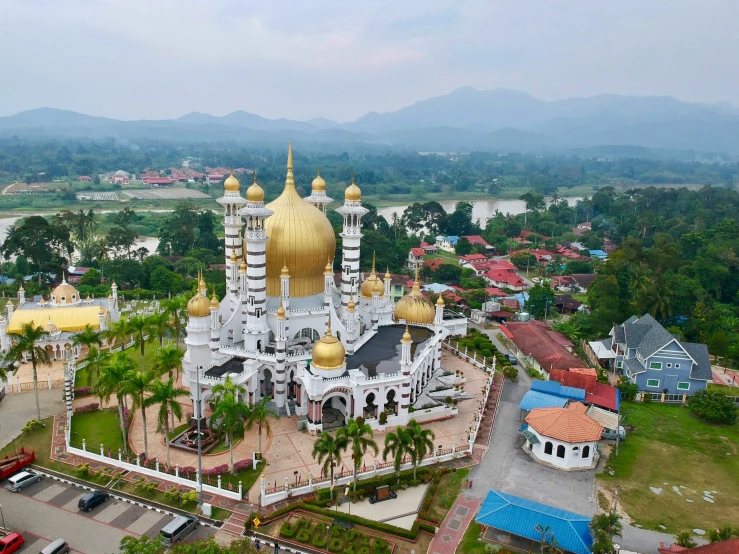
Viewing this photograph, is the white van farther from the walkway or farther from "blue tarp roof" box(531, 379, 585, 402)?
"blue tarp roof" box(531, 379, 585, 402)

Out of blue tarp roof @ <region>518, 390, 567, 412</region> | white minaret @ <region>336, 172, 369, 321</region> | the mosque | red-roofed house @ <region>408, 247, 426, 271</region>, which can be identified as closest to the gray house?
blue tarp roof @ <region>518, 390, 567, 412</region>

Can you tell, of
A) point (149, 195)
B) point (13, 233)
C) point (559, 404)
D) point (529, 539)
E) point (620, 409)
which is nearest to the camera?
point (529, 539)

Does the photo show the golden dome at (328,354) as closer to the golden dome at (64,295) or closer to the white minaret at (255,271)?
the white minaret at (255,271)

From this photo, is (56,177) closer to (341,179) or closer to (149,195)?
(149,195)

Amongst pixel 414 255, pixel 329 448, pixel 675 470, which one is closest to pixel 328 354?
pixel 329 448

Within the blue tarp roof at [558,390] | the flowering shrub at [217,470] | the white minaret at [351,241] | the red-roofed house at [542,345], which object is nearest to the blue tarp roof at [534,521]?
the blue tarp roof at [558,390]

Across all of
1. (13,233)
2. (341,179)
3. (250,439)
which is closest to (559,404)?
(250,439)
